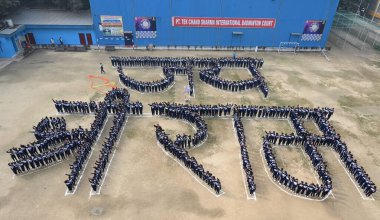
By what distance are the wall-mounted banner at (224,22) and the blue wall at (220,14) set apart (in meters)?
0.46

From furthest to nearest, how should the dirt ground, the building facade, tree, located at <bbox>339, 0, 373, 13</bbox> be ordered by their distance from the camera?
1. tree, located at <bbox>339, 0, 373, 13</bbox>
2. the building facade
3. the dirt ground

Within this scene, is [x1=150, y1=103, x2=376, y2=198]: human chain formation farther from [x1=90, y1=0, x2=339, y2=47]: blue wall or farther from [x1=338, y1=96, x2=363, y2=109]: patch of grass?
[x1=90, y1=0, x2=339, y2=47]: blue wall

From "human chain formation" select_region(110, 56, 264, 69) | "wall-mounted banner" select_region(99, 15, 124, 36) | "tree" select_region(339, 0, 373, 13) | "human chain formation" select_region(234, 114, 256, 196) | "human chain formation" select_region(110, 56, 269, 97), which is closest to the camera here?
"human chain formation" select_region(234, 114, 256, 196)

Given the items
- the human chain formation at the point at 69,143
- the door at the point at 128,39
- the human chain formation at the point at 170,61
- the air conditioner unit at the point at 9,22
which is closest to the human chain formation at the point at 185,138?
the human chain formation at the point at 69,143

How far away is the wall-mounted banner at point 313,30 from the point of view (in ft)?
119

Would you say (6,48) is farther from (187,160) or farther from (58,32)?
(187,160)

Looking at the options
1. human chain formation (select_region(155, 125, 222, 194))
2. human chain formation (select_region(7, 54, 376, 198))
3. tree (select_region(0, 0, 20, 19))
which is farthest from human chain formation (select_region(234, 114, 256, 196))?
tree (select_region(0, 0, 20, 19))

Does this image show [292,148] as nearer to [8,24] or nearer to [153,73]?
[153,73]

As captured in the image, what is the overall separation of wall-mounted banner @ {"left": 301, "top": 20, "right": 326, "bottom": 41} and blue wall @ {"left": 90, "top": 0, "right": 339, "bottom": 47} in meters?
0.48

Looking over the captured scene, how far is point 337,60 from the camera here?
35.4 m

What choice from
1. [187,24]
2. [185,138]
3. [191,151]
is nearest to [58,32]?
[187,24]

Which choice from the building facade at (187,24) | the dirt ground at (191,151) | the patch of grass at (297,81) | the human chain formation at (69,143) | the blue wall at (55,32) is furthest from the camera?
the blue wall at (55,32)

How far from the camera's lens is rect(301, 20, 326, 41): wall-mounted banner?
36125mm

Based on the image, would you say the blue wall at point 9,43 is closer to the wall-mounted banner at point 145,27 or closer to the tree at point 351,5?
the wall-mounted banner at point 145,27
